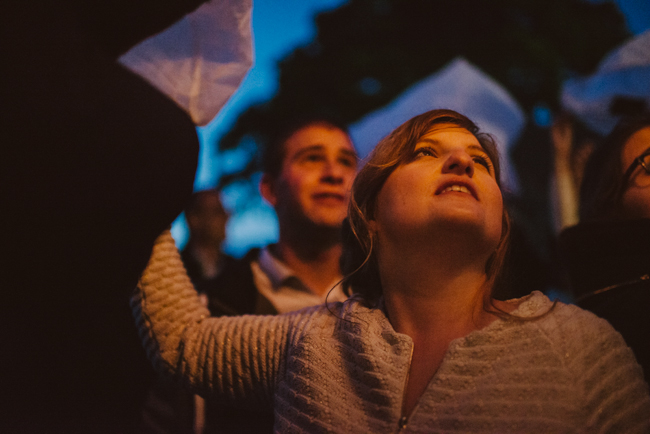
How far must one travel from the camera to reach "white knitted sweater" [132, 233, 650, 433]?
104 centimetres

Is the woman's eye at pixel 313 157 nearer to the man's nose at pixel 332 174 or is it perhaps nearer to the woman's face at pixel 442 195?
the man's nose at pixel 332 174

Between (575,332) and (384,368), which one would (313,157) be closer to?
(384,368)

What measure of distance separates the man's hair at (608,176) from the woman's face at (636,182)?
0.02 meters

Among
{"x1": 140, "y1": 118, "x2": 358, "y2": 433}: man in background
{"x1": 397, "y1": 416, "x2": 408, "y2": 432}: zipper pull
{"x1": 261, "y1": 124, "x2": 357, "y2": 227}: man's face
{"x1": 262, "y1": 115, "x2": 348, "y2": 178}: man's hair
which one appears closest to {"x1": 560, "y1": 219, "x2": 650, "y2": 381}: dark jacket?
{"x1": 397, "y1": 416, "x2": 408, "y2": 432}: zipper pull

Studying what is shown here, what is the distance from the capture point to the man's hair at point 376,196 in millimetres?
1492

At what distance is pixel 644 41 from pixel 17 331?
3.22 metres

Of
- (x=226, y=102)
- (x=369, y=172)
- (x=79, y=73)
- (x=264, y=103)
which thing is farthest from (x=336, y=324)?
(x=264, y=103)

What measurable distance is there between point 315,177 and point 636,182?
144cm

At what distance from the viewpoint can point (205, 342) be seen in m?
1.46

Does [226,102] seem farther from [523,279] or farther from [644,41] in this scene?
[644,41]

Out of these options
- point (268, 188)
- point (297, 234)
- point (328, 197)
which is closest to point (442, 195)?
point (328, 197)

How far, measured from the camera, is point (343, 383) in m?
1.23

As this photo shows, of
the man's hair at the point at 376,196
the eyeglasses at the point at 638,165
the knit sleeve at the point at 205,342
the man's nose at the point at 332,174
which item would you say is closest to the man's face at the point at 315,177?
the man's nose at the point at 332,174

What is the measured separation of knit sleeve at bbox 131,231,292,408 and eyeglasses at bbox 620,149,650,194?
1233mm
